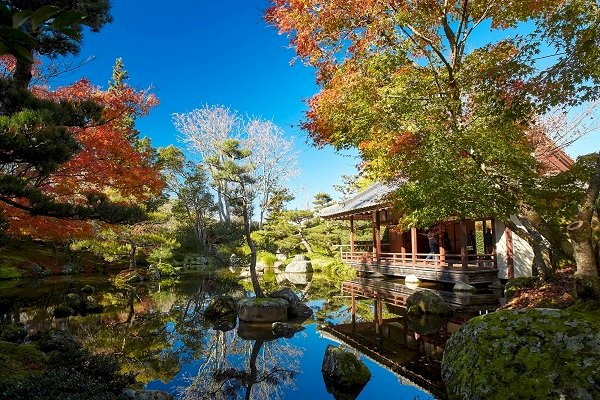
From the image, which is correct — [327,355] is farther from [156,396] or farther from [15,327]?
[15,327]

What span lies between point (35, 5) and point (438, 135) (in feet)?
22.3

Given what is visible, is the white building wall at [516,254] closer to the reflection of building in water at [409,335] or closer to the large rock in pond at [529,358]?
the reflection of building in water at [409,335]

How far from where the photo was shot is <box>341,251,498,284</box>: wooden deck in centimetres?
1295

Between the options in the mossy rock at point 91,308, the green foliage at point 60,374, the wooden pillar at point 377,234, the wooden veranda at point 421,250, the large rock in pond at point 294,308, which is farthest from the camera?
the wooden pillar at point 377,234

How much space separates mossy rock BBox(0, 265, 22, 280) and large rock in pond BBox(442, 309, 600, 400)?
70.4 feet

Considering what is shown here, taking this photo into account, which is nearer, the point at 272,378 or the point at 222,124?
the point at 272,378

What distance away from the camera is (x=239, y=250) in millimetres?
29203

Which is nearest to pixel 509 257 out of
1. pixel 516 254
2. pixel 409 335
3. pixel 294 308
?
pixel 516 254

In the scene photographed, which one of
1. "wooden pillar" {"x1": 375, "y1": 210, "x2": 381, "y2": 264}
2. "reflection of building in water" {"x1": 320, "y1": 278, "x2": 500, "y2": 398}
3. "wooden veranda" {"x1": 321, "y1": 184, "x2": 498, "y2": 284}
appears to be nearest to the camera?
"reflection of building in water" {"x1": 320, "y1": 278, "x2": 500, "y2": 398}

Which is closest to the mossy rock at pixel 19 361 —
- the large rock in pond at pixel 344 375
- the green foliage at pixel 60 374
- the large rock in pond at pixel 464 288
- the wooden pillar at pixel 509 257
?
the green foliage at pixel 60 374

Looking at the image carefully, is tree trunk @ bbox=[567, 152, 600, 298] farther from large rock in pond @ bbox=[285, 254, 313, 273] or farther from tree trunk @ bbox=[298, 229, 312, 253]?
tree trunk @ bbox=[298, 229, 312, 253]

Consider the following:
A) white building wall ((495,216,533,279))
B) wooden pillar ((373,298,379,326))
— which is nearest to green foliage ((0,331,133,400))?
wooden pillar ((373,298,379,326))

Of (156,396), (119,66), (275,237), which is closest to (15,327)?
(156,396)

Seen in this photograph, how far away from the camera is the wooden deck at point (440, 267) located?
1295 cm
